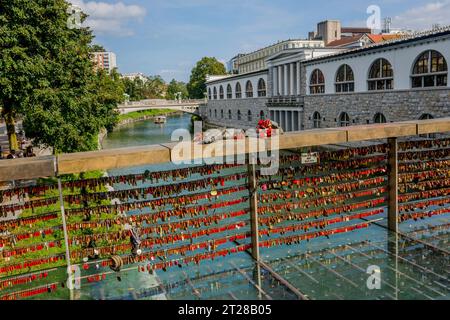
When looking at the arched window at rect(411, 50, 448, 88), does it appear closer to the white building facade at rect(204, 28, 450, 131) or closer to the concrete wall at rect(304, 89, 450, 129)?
the white building facade at rect(204, 28, 450, 131)

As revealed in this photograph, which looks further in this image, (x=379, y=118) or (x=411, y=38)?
(x=379, y=118)

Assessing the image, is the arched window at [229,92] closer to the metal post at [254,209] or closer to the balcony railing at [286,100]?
the balcony railing at [286,100]

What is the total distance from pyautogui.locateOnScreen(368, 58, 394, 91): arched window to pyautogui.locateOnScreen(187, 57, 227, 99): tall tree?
76810 mm

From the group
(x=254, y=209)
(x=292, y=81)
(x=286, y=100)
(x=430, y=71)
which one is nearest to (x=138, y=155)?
(x=254, y=209)

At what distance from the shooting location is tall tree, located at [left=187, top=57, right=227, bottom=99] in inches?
4262

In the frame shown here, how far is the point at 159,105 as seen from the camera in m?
84.1

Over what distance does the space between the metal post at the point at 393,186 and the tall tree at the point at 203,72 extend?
336 ft

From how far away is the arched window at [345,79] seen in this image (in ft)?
120

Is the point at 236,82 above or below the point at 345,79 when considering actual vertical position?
above

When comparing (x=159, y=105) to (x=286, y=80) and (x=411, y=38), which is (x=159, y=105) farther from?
(x=411, y=38)

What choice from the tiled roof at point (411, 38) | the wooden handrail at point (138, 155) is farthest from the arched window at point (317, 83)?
the wooden handrail at point (138, 155)

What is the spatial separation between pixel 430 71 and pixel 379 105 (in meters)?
5.71

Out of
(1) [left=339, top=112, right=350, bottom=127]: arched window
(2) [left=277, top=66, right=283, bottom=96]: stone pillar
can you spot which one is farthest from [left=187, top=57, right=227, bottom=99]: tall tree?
(1) [left=339, top=112, right=350, bottom=127]: arched window
